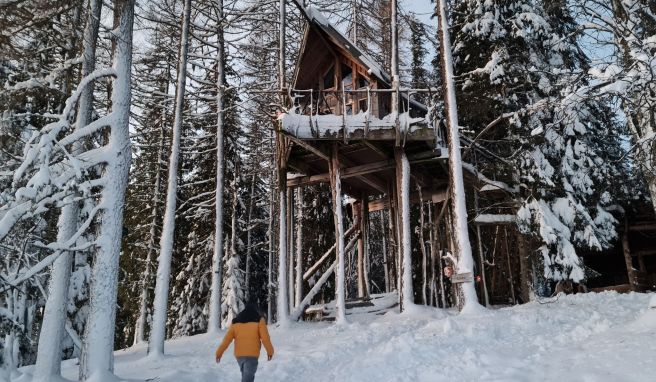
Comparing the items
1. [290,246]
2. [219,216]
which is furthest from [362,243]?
[219,216]

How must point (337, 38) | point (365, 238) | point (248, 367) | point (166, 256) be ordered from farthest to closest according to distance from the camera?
point (365, 238) < point (337, 38) < point (166, 256) < point (248, 367)

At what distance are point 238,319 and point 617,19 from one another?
855 centimetres

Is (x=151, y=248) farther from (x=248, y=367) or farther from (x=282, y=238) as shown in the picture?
(x=248, y=367)

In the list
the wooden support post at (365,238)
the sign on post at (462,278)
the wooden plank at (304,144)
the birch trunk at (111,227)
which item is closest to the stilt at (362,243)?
the wooden support post at (365,238)

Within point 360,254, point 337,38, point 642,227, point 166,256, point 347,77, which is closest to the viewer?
point 166,256

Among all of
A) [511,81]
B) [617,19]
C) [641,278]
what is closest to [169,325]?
[511,81]

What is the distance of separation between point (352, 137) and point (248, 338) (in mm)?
8892

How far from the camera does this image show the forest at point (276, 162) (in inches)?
291

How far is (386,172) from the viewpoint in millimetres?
19156

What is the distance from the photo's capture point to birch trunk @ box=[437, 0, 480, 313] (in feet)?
41.1

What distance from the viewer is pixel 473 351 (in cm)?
Answer: 766

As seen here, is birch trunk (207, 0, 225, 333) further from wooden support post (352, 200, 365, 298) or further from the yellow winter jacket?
the yellow winter jacket

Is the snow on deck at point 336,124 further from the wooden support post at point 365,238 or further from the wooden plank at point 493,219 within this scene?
the wooden support post at point 365,238

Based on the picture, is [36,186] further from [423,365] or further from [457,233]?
[457,233]
